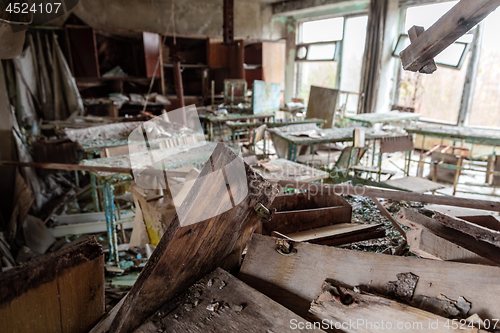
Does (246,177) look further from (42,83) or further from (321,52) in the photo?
(321,52)

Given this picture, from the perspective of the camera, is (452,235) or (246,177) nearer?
(246,177)

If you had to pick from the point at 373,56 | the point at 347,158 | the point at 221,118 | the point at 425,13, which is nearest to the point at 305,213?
the point at 347,158

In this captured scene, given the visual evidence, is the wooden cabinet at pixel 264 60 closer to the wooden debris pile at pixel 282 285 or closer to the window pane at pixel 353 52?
the window pane at pixel 353 52

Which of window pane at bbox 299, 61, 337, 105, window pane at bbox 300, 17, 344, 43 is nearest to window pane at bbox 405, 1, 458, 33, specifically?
window pane at bbox 300, 17, 344, 43

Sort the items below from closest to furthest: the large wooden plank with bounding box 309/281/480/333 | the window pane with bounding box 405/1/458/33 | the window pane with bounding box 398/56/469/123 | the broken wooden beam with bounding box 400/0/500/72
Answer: the large wooden plank with bounding box 309/281/480/333
the broken wooden beam with bounding box 400/0/500/72
the window pane with bounding box 405/1/458/33
the window pane with bounding box 398/56/469/123

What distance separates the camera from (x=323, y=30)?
899 cm

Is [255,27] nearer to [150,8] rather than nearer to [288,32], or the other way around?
[288,32]

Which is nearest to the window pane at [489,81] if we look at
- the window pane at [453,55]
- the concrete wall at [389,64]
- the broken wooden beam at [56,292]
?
the window pane at [453,55]

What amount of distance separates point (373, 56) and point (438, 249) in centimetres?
731

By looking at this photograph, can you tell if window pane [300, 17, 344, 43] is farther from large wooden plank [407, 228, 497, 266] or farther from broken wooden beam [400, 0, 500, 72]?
large wooden plank [407, 228, 497, 266]

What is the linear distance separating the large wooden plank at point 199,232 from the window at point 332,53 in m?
8.30

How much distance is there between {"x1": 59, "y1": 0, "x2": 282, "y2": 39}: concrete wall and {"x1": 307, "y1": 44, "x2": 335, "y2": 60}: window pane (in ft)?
4.00

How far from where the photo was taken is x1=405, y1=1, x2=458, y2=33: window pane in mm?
Answer: 6641

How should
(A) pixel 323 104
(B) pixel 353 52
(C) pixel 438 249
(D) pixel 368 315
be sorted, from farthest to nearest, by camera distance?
1. (B) pixel 353 52
2. (A) pixel 323 104
3. (C) pixel 438 249
4. (D) pixel 368 315
